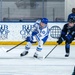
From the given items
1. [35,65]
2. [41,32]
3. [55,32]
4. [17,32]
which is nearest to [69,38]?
[41,32]

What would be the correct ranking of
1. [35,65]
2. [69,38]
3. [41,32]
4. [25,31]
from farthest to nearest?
[25,31] → [69,38] → [41,32] → [35,65]

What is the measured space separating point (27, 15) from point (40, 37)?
672cm

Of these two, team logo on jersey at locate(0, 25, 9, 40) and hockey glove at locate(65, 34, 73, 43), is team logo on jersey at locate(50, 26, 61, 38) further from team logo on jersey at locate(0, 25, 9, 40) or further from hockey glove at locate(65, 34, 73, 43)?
hockey glove at locate(65, 34, 73, 43)

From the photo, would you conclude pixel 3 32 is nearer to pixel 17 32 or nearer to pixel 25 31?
pixel 17 32

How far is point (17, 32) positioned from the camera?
1496 cm

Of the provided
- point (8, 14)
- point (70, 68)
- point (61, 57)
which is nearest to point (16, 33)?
point (8, 14)

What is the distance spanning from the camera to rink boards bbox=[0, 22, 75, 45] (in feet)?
48.7

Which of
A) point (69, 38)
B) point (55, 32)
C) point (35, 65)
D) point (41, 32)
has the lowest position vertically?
point (35, 65)

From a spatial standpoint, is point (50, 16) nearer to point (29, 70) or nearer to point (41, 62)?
point (41, 62)

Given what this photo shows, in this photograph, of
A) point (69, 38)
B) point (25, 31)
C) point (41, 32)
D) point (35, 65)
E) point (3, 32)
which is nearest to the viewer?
point (35, 65)

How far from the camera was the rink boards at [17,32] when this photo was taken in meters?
14.8

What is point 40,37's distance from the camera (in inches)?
409

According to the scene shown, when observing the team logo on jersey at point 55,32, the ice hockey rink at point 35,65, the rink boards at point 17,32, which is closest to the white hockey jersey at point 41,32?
the ice hockey rink at point 35,65

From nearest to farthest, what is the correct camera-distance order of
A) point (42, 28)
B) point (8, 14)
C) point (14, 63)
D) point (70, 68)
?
point (70, 68) → point (14, 63) → point (42, 28) → point (8, 14)
